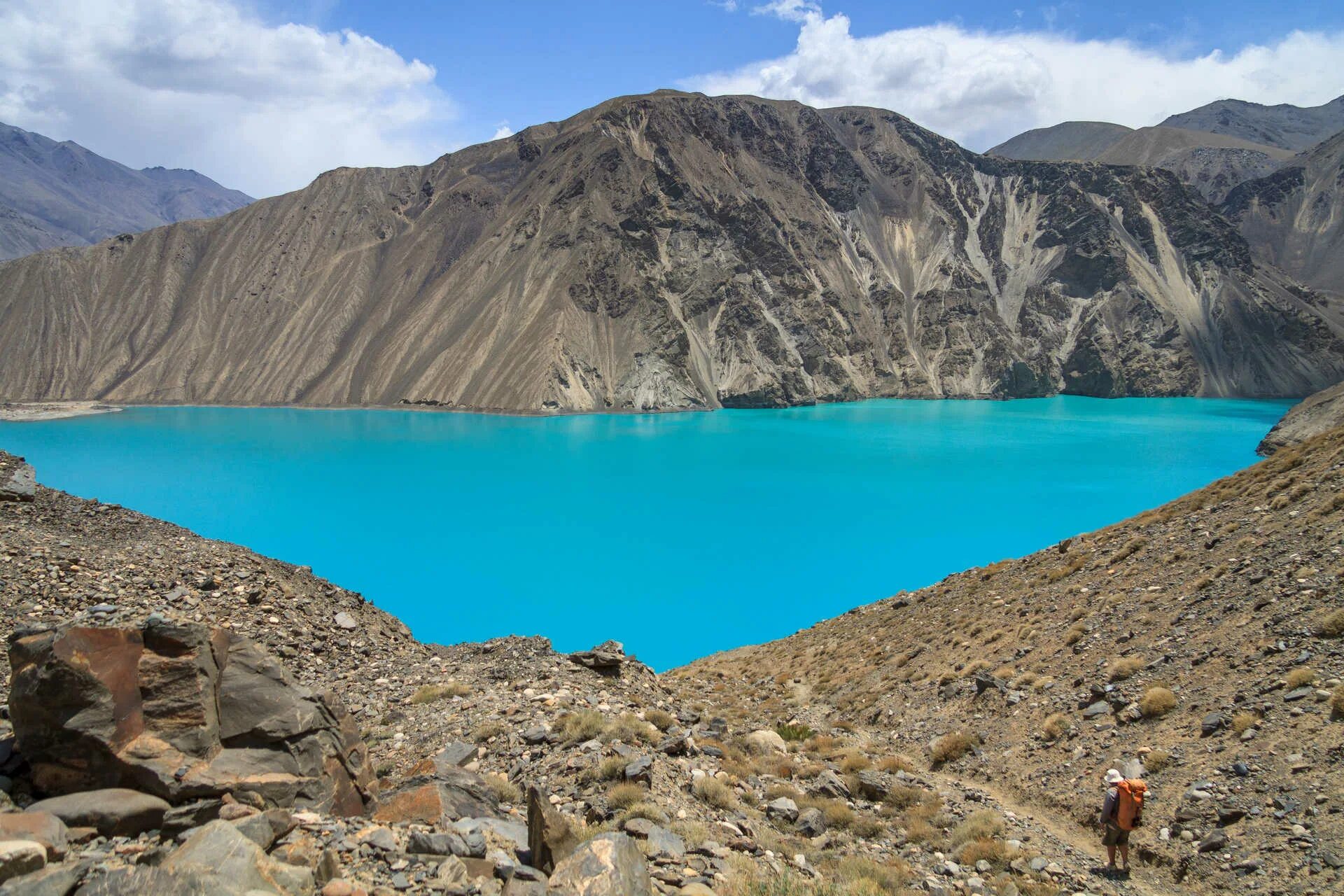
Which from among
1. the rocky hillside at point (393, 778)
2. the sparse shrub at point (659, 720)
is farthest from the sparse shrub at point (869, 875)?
the sparse shrub at point (659, 720)

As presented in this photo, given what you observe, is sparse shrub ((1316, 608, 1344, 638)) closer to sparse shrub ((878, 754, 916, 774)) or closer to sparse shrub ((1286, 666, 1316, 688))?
sparse shrub ((1286, 666, 1316, 688))

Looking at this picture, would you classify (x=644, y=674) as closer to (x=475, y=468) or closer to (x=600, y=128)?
(x=475, y=468)

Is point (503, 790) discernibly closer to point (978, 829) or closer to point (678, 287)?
point (978, 829)

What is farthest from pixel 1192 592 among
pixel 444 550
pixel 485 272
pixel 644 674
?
pixel 485 272

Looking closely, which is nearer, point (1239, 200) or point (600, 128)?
point (600, 128)

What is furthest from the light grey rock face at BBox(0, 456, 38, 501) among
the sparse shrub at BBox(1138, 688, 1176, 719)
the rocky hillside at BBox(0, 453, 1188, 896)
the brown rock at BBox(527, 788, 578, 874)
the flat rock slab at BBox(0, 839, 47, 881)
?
the sparse shrub at BBox(1138, 688, 1176, 719)

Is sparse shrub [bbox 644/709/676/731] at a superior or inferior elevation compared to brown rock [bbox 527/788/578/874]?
inferior

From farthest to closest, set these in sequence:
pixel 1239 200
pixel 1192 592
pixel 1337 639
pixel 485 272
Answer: pixel 1239 200 < pixel 485 272 < pixel 1192 592 < pixel 1337 639
